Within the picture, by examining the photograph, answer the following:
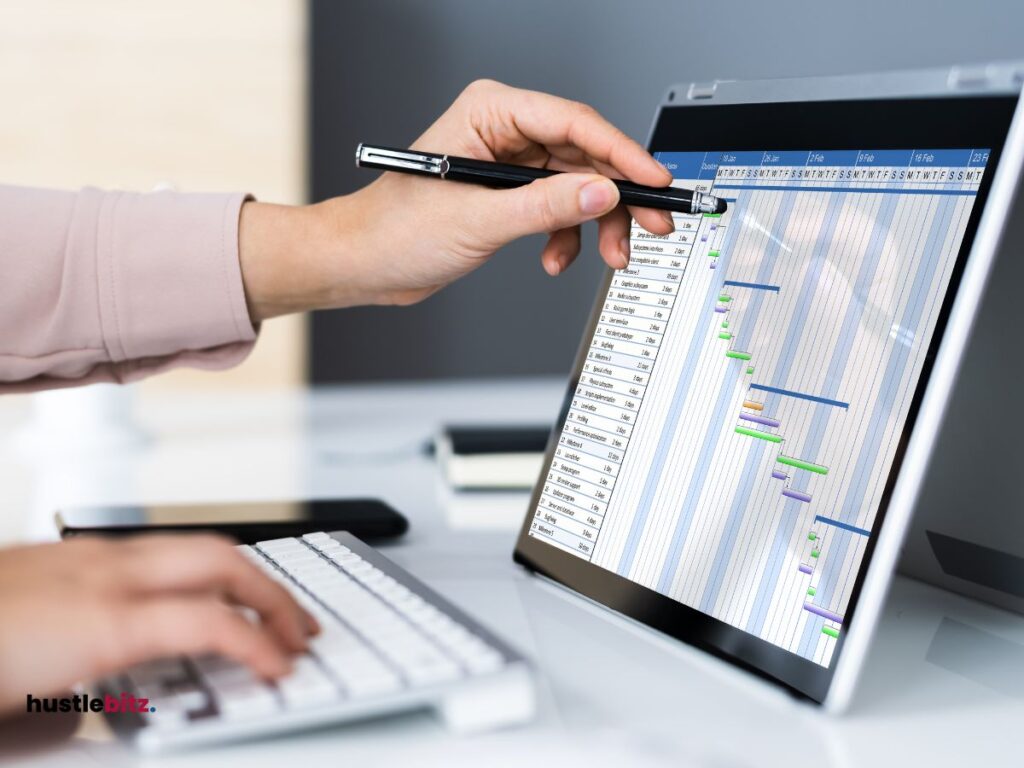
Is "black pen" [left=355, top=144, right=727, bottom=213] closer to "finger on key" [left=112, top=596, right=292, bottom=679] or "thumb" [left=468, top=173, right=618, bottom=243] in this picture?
"thumb" [left=468, top=173, right=618, bottom=243]

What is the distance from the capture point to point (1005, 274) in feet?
1.96

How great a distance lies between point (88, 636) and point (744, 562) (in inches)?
12.0

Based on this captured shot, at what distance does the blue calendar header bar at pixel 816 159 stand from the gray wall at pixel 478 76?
106 centimetres

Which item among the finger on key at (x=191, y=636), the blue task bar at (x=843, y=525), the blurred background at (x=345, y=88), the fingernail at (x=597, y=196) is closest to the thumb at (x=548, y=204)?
the fingernail at (x=597, y=196)

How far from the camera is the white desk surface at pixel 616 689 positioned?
41cm

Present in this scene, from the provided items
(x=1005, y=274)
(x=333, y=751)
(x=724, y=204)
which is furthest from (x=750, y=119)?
(x=333, y=751)

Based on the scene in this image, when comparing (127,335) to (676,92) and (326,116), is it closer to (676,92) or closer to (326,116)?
(676,92)

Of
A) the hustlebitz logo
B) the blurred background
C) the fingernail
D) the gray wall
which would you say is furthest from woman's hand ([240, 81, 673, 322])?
the gray wall

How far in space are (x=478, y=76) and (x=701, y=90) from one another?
1412 millimetres

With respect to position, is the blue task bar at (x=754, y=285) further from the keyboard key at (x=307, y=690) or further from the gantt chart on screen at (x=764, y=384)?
the keyboard key at (x=307, y=690)

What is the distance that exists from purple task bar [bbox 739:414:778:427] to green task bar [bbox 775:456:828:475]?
0.8 inches

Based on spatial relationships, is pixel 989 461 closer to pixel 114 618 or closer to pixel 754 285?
pixel 754 285

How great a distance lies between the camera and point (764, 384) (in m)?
0.55

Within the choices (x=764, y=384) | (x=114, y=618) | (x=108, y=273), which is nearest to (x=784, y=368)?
(x=764, y=384)
